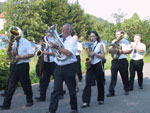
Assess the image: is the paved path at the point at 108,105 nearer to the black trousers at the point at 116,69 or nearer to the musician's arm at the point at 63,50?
the black trousers at the point at 116,69

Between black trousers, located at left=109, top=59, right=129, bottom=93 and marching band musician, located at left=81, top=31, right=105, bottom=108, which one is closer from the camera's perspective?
marching band musician, located at left=81, top=31, right=105, bottom=108

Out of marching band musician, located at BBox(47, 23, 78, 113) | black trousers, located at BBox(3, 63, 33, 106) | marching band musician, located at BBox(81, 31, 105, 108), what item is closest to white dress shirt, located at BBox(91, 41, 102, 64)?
marching band musician, located at BBox(81, 31, 105, 108)

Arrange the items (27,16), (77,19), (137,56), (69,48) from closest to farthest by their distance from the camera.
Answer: (69,48), (137,56), (27,16), (77,19)

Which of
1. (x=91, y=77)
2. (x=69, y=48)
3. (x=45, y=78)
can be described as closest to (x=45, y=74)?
(x=45, y=78)

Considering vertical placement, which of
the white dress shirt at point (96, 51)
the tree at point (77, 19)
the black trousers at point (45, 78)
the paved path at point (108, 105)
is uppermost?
the tree at point (77, 19)

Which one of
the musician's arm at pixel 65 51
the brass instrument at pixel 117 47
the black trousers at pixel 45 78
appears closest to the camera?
the musician's arm at pixel 65 51

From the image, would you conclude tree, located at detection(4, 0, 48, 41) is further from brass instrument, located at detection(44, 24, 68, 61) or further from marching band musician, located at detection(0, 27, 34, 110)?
brass instrument, located at detection(44, 24, 68, 61)

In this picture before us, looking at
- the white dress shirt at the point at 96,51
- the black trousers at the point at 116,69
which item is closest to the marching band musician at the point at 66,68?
the white dress shirt at the point at 96,51

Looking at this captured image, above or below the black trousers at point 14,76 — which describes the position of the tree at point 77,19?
above

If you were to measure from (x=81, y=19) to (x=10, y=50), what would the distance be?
182 ft

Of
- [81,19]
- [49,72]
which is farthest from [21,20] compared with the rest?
[49,72]

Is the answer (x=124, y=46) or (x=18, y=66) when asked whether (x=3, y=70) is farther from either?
(x=124, y=46)

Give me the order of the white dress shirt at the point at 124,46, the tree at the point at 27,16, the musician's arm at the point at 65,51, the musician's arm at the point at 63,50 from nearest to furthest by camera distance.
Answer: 1. the musician's arm at the point at 63,50
2. the musician's arm at the point at 65,51
3. the white dress shirt at the point at 124,46
4. the tree at the point at 27,16

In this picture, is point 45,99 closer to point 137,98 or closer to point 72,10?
point 137,98
